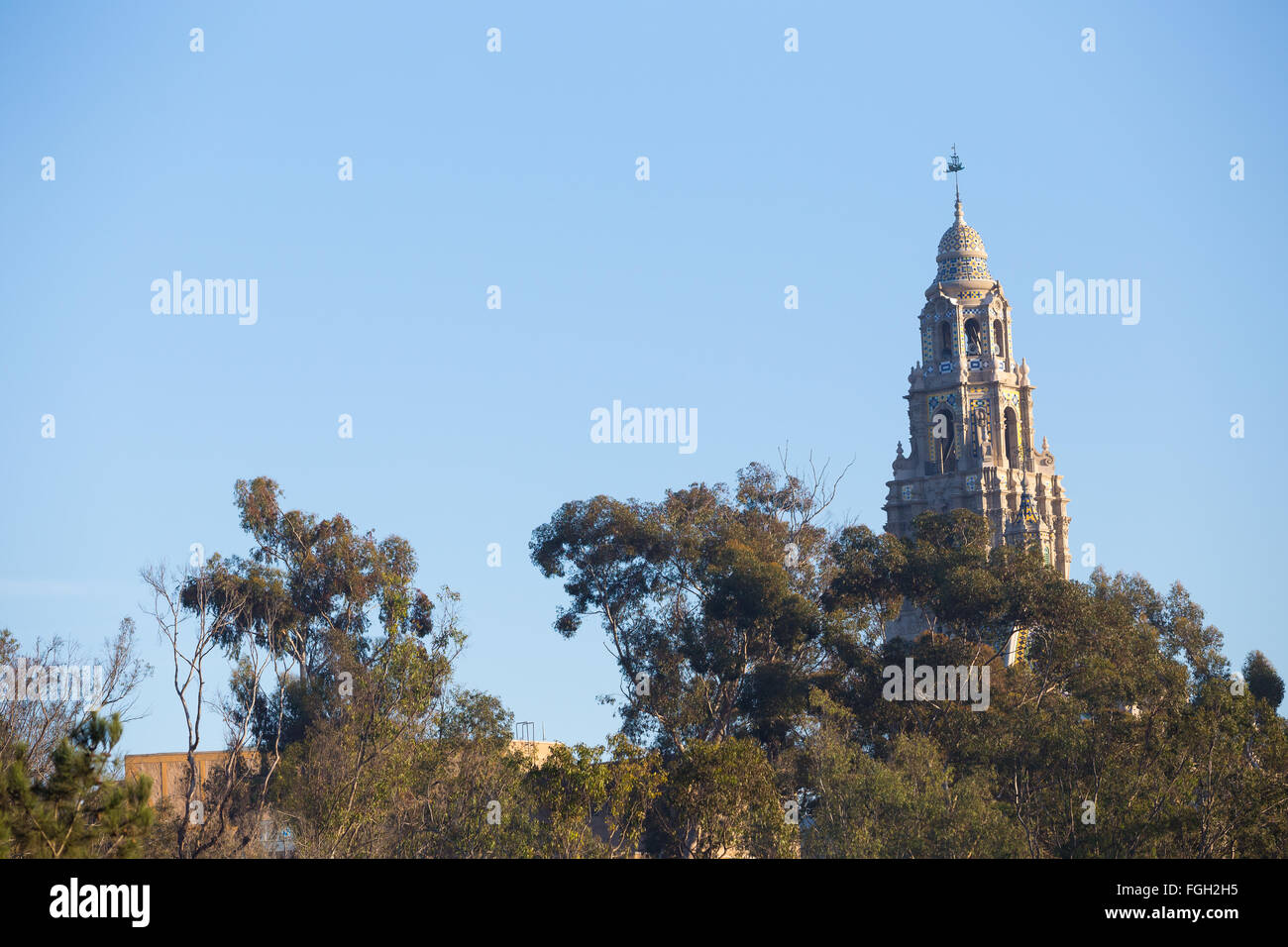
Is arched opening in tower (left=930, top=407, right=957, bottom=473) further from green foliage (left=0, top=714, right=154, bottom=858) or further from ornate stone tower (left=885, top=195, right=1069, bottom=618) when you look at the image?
green foliage (left=0, top=714, right=154, bottom=858)

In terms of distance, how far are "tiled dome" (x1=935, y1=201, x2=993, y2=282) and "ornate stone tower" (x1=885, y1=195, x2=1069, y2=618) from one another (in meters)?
0.08

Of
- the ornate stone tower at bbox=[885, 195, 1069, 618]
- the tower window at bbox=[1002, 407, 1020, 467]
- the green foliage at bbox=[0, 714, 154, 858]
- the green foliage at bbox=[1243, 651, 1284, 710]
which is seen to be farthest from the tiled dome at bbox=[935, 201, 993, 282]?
the green foliage at bbox=[0, 714, 154, 858]

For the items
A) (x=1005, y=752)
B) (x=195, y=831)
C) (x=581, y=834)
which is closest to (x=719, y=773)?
(x=581, y=834)

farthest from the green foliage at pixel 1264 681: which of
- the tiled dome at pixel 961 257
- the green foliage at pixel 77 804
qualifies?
the green foliage at pixel 77 804

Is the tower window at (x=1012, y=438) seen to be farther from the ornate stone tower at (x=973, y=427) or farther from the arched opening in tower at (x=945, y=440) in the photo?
the arched opening in tower at (x=945, y=440)

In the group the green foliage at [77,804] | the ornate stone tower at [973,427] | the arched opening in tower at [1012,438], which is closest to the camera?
the green foliage at [77,804]

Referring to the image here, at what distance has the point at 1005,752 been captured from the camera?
190 ft

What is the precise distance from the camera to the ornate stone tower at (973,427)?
9956cm

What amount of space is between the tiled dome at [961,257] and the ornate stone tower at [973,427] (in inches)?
3.2

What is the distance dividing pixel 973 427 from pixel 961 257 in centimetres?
1174

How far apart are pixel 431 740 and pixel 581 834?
1204 centimetres

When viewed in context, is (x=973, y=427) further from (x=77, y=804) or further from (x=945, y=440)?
(x=77, y=804)

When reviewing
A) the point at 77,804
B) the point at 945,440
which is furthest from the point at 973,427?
the point at 77,804
